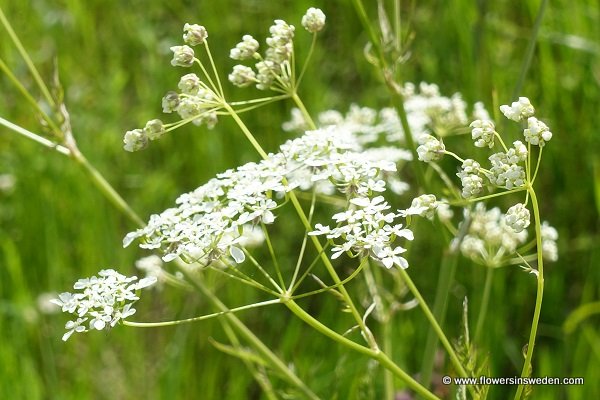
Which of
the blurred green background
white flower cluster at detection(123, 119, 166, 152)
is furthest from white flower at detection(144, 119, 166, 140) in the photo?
the blurred green background

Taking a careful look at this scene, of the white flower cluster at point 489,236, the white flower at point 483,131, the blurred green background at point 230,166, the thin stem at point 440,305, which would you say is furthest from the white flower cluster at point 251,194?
the blurred green background at point 230,166

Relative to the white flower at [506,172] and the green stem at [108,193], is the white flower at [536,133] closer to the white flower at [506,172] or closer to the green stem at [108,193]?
the white flower at [506,172]

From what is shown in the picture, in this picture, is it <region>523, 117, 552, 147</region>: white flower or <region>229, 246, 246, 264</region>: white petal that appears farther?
<region>229, 246, 246, 264</region>: white petal

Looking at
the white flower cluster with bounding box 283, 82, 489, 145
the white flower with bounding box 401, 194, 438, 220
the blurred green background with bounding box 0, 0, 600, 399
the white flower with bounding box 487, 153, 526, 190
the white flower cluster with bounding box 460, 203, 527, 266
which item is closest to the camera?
the white flower with bounding box 487, 153, 526, 190

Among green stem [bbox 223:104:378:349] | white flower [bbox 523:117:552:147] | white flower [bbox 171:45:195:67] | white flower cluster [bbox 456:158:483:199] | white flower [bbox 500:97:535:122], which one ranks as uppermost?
white flower [bbox 171:45:195:67]

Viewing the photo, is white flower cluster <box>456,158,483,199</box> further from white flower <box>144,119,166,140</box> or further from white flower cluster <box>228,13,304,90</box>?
white flower <box>144,119,166,140</box>

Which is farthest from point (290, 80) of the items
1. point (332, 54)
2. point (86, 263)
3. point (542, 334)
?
point (332, 54)

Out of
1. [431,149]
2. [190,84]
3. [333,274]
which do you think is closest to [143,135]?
[190,84]

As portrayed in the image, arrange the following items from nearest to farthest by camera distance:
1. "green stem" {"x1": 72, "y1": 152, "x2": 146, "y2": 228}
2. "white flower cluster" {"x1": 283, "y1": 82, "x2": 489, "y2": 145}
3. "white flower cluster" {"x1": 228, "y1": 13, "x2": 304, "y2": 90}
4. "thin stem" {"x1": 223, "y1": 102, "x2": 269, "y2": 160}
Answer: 1. "thin stem" {"x1": 223, "y1": 102, "x2": 269, "y2": 160}
2. "white flower cluster" {"x1": 228, "y1": 13, "x2": 304, "y2": 90}
3. "green stem" {"x1": 72, "y1": 152, "x2": 146, "y2": 228}
4. "white flower cluster" {"x1": 283, "y1": 82, "x2": 489, "y2": 145}
